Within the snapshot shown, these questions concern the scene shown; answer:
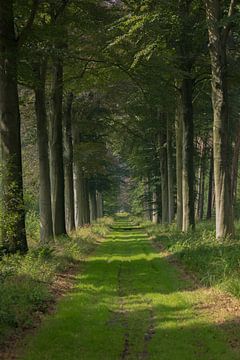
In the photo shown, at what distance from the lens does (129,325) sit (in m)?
9.77

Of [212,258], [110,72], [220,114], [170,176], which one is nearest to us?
[212,258]

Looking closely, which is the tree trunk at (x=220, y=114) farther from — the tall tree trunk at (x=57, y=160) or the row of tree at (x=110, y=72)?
the tall tree trunk at (x=57, y=160)

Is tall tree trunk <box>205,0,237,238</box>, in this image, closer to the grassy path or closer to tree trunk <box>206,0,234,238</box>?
tree trunk <box>206,0,234,238</box>

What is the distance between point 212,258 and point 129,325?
5.80m

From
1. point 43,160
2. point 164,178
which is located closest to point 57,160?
point 43,160

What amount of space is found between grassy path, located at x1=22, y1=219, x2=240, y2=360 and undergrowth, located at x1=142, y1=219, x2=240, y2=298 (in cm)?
71

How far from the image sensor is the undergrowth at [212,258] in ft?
40.7

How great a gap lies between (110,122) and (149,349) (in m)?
26.4

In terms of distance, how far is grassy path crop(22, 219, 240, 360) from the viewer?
7941 millimetres

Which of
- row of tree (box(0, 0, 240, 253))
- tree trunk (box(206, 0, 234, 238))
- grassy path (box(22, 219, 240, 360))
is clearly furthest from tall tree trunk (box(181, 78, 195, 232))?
grassy path (box(22, 219, 240, 360))

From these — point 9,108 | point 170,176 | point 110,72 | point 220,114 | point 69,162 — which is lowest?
point 170,176

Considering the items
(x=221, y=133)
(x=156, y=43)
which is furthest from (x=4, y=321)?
(x=156, y=43)

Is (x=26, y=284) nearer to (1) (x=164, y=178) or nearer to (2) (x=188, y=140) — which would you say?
(2) (x=188, y=140)

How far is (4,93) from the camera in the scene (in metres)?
15.2
